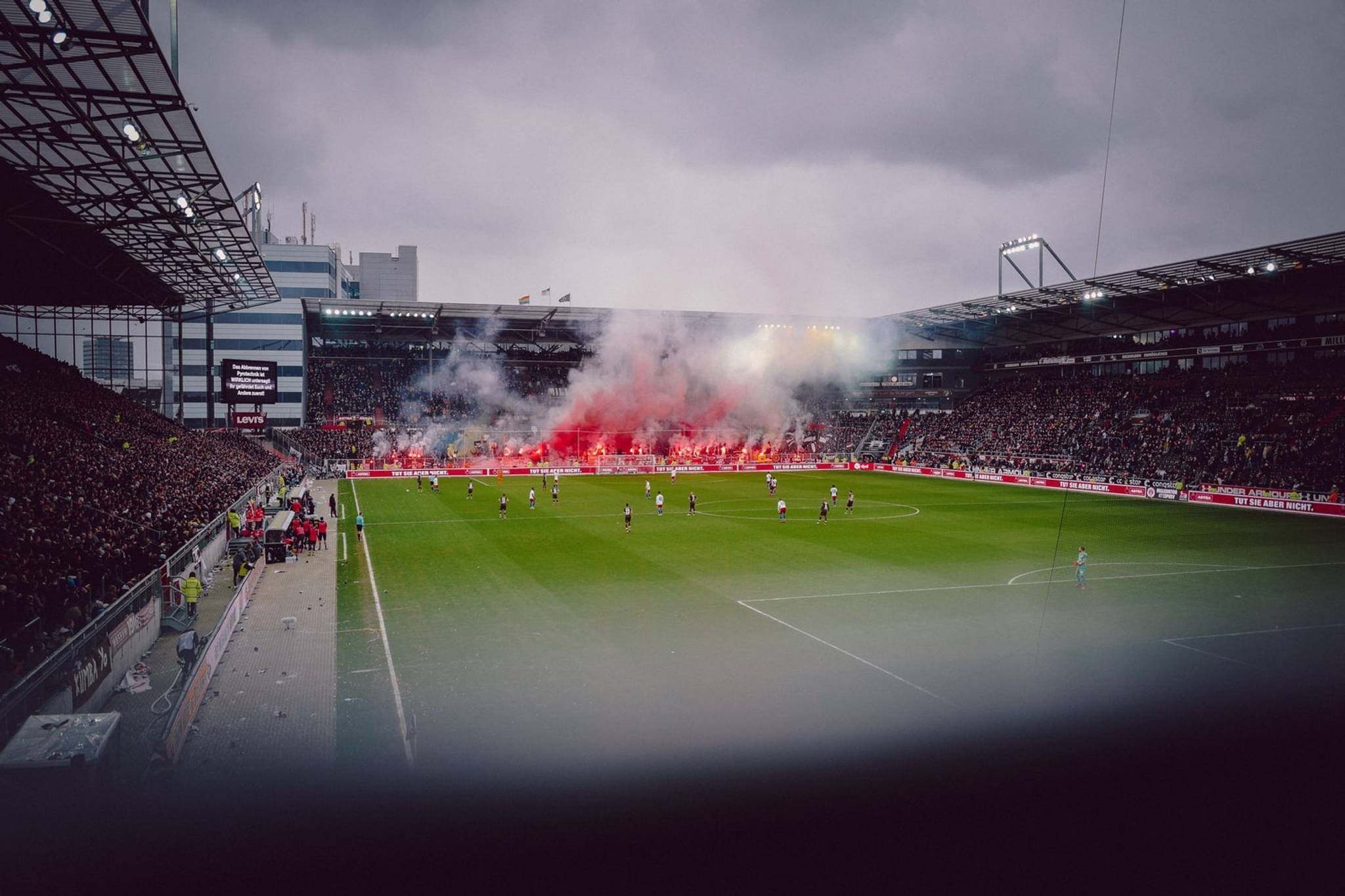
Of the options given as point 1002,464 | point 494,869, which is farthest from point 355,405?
point 494,869

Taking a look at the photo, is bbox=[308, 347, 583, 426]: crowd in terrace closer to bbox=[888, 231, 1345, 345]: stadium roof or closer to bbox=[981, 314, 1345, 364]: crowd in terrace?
bbox=[888, 231, 1345, 345]: stadium roof

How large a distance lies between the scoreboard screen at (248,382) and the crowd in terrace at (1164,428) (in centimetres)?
4562

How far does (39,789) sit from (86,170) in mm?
18182

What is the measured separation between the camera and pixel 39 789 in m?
5.54

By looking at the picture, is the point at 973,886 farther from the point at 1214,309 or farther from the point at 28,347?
the point at 1214,309

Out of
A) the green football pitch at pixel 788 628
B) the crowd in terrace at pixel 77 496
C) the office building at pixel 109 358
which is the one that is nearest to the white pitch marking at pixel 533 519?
the green football pitch at pixel 788 628

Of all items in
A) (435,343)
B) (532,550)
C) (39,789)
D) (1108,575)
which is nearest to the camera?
(39,789)

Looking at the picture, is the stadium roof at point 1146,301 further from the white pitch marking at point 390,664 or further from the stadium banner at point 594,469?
the white pitch marking at point 390,664

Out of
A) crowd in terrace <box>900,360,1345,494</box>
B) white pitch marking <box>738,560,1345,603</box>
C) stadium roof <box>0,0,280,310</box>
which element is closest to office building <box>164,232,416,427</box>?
stadium roof <box>0,0,280,310</box>

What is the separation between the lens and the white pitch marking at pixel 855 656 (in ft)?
29.3

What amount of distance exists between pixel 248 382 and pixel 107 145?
28074 millimetres

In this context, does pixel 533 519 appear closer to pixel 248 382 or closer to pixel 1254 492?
pixel 248 382

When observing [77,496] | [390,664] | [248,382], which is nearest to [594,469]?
[248,382]

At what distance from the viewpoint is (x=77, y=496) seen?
62.1 ft
